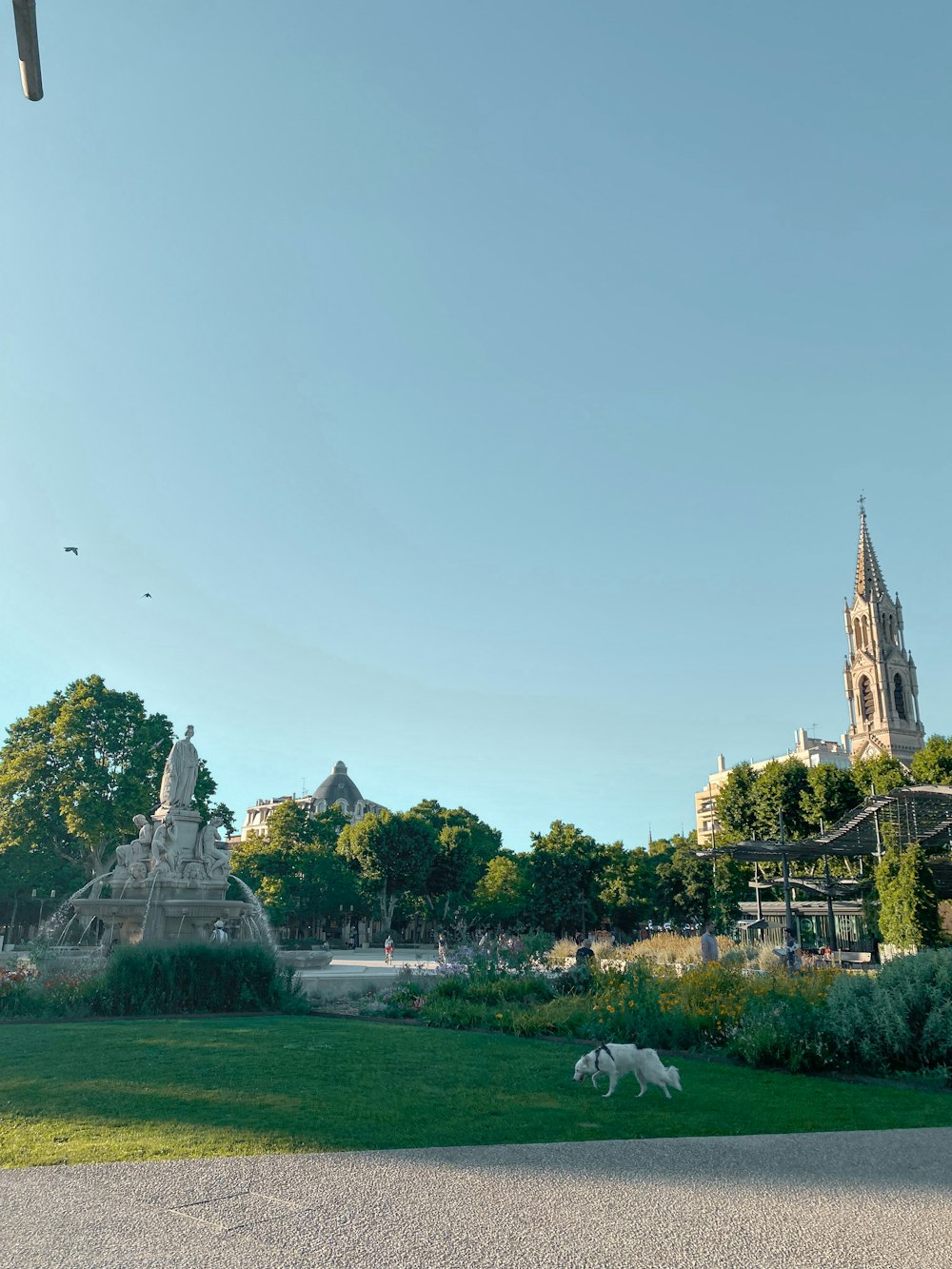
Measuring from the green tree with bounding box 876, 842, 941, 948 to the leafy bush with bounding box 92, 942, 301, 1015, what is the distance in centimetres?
2051

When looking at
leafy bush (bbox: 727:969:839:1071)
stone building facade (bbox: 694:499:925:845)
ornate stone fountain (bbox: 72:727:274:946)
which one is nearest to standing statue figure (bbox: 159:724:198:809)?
ornate stone fountain (bbox: 72:727:274:946)

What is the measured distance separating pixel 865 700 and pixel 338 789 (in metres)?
78.4

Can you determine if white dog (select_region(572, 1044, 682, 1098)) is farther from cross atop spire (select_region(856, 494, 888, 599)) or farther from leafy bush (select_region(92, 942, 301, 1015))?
cross atop spire (select_region(856, 494, 888, 599))

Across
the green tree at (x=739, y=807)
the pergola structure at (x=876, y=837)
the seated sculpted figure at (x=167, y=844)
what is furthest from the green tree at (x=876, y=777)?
the seated sculpted figure at (x=167, y=844)

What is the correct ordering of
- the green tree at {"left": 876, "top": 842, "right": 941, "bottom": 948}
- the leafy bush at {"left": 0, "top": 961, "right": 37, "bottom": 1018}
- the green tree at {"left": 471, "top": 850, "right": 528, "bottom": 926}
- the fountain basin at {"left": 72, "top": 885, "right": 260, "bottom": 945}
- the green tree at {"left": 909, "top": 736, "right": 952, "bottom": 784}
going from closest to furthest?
the leafy bush at {"left": 0, "top": 961, "right": 37, "bottom": 1018}
the fountain basin at {"left": 72, "top": 885, "right": 260, "bottom": 945}
the green tree at {"left": 876, "top": 842, "right": 941, "bottom": 948}
the green tree at {"left": 909, "top": 736, "right": 952, "bottom": 784}
the green tree at {"left": 471, "top": 850, "right": 528, "bottom": 926}

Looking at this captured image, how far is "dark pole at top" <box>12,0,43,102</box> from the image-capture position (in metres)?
3.50

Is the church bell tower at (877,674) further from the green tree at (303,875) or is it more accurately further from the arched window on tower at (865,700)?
the green tree at (303,875)

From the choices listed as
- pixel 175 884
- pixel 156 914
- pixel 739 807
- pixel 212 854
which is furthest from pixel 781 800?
pixel 156 914

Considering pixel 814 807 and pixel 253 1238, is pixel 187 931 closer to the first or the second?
pixel 253 1238

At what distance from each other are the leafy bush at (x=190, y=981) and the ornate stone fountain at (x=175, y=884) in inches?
215

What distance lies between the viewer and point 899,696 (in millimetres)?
118188

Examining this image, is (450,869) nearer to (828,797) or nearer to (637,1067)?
(828,797)

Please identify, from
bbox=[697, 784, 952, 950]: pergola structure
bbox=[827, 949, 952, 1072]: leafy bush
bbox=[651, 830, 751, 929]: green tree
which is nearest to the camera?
bbox=[827, 949, 952, 1072]: leafy bush

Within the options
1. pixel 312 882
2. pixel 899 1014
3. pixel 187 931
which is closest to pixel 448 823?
pixel 312 882
